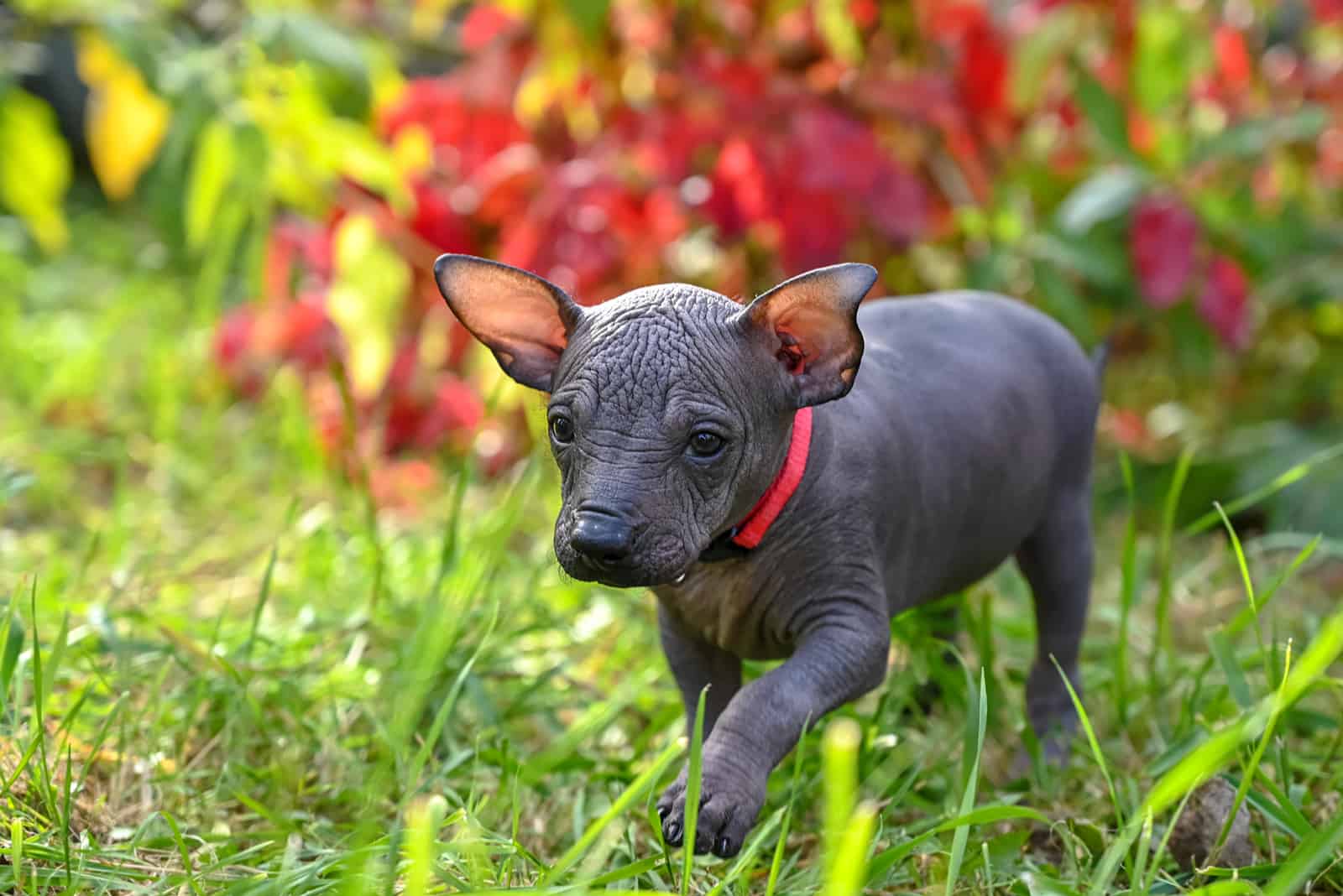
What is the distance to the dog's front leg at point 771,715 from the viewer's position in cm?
167

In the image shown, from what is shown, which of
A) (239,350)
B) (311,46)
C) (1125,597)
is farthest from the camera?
(239,350)

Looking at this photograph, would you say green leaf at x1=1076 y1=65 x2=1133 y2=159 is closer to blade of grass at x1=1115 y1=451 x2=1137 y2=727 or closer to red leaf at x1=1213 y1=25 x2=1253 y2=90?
red leaf at x1=1213 y1=25 x2=1253 y2=90

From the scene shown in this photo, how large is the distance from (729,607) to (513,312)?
0.51 metres

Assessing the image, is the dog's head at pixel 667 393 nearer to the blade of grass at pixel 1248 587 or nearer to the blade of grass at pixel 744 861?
the blade of grass at pixel 744 861

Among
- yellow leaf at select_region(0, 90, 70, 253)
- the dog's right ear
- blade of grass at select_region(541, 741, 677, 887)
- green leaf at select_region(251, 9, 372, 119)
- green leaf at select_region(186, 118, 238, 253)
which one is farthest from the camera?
yellow leaf at select_region(0, 90, 70, 253)

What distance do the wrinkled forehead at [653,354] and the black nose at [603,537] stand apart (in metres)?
0.14

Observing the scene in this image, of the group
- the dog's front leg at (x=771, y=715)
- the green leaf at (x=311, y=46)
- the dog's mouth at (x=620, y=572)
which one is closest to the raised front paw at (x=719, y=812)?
the dog's front leg at (x=771, y=715)

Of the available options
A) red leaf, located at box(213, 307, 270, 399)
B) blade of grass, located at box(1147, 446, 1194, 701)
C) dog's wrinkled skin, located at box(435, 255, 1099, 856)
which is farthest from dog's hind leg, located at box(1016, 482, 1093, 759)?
red leaf, located at box(213, 307, 270, 399)

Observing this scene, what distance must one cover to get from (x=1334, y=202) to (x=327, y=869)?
3953 millimetres

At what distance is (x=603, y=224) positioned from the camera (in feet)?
12.7

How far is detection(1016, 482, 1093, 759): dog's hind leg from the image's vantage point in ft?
7.97

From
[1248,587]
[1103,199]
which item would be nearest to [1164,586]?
[1248,587]

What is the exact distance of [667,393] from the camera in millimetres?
1699

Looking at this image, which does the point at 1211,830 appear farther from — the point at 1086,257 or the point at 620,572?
the point at 1086,257
